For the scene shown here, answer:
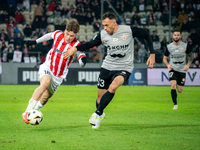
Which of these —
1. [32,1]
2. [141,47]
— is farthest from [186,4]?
[32,1]

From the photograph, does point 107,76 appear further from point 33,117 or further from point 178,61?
point 178,61

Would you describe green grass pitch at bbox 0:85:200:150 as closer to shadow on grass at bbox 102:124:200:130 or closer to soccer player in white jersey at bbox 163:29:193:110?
shadow on grass at bbox 102:124:200:130

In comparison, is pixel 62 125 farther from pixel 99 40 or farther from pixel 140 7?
pixel 140 7

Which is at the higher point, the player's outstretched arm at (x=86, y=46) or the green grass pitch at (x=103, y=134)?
the player's outstretched arm at (x=86, y=46)

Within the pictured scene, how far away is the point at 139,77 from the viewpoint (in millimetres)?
19859

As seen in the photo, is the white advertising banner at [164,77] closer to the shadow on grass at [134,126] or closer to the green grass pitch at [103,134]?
the green grass pitch at [103,134]

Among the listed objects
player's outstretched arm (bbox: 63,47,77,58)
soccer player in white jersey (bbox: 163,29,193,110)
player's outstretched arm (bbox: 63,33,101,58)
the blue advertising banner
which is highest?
player's outstretched arm (bbox: 63,33,101,58)

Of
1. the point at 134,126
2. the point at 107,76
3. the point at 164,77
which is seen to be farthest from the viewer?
the point at 164,77

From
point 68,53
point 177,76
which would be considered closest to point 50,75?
point 68,53

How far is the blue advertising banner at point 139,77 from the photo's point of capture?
19719 millimetres

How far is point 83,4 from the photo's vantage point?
23.9m

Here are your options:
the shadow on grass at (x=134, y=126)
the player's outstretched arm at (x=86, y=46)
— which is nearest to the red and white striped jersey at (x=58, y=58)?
the player's outstretched arm at (x=86, y=46)

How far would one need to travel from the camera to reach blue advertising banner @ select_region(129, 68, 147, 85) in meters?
19.7

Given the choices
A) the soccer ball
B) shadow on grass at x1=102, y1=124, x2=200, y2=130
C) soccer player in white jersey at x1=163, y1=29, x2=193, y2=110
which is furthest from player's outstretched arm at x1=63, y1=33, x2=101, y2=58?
soccer player in white jersey at x1=163, y1=29, x2=193, y2=110
